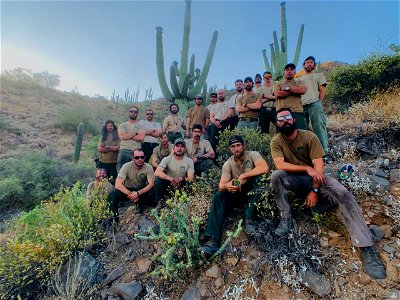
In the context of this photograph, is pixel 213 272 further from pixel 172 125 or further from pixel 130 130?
pixel 172 125

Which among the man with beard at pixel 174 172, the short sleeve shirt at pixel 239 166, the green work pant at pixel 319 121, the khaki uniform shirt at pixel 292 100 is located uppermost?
the khaki uniform shirt at pixel 292 100

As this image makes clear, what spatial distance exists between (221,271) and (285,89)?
3544 millimetres

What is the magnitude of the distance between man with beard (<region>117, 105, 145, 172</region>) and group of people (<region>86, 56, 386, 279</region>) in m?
0.02

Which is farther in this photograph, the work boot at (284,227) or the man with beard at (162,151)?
the man with beard at (162,151)

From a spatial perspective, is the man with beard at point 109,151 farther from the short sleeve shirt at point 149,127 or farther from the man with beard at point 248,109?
the man with beard at point 248,109

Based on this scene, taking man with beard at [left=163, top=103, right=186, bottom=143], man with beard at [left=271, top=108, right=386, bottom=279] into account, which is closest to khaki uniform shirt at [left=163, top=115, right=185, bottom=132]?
man with beard at [left=163, top=103, right=186, bottom=143]

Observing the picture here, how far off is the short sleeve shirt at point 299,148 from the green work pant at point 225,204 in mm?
552

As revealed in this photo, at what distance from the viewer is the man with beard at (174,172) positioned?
4.77 meters

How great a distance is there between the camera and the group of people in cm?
317

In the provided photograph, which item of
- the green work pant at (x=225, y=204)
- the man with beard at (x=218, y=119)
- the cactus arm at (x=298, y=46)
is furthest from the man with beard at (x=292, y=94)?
the cactus arm at (x=298, y=46)

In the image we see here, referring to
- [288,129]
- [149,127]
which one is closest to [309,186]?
[288,129]

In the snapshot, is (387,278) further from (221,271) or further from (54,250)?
(54,250)

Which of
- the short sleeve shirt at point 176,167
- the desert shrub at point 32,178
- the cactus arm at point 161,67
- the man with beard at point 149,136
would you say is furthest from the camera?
the cactus arm at point 161,67

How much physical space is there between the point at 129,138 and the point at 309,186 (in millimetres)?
4517
